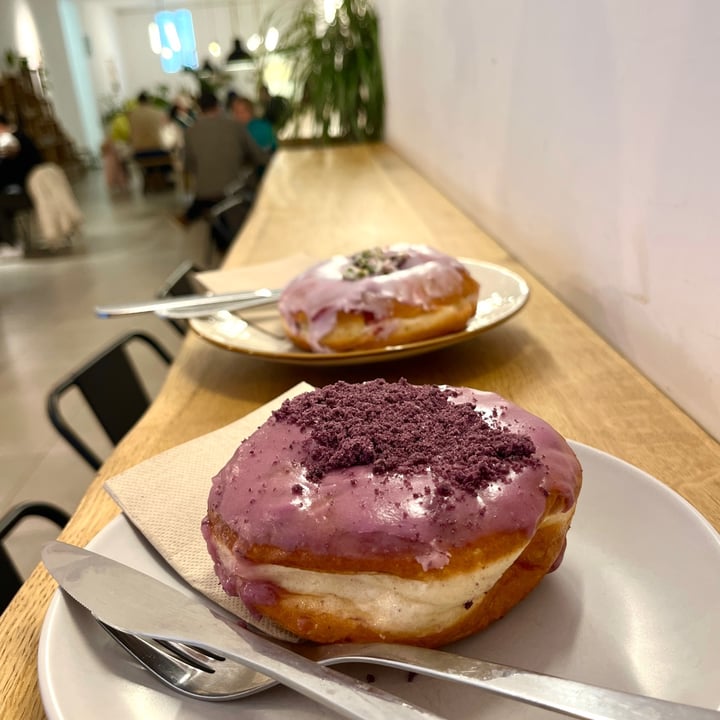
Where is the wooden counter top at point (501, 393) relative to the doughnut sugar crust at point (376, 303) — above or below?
below

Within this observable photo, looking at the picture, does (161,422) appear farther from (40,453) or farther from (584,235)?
(40,453)

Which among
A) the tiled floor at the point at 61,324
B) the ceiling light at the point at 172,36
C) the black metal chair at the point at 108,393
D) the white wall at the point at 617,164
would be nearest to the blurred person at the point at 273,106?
the tiled floor at the point at 61,324

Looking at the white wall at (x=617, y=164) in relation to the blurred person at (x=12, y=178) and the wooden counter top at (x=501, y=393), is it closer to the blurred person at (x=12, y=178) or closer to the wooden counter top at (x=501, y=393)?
the wooden counter top at (x=501, y=393)

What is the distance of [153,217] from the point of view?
21.0 ft

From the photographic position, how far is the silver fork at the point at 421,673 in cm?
33

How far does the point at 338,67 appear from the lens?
10.5ft

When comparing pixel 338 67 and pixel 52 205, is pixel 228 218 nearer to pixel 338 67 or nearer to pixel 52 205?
pixel 338 67

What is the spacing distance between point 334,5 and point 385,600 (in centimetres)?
346

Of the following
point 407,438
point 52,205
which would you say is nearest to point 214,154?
point 52,205

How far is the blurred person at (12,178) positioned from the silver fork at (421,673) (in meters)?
5.43

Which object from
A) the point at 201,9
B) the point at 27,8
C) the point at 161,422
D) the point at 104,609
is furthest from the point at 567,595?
the point at 201,9

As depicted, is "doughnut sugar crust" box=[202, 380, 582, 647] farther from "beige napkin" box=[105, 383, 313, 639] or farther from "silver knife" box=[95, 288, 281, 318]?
"silver knife" box=[95, 288, 281, 318]

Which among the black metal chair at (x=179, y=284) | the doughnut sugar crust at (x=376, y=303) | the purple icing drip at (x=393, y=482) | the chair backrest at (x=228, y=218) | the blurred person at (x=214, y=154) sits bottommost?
the blurred person at (x=214, y=154)

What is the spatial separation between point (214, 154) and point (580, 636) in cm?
436
